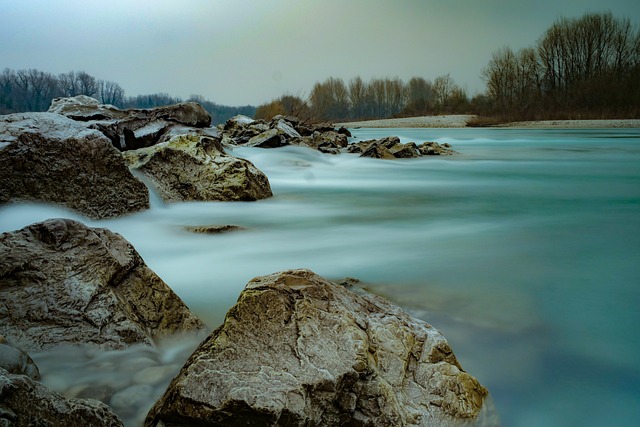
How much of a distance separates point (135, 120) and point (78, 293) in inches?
238

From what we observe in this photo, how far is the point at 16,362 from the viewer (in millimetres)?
1390

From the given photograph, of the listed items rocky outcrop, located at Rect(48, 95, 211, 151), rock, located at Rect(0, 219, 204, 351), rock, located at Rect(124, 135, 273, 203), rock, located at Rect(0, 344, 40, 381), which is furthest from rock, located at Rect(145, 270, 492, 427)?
rocky outcrop, located at Rect(48, 95, 211, 151)

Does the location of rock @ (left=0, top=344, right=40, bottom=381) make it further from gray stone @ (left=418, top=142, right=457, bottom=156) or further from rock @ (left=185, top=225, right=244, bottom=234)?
gray stone @ (left=418, top=142, right=457, bottom=156)

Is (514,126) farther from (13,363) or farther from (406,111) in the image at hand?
(13,363)

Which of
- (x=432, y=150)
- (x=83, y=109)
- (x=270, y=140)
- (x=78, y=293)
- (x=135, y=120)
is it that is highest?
(x=83, y=109)

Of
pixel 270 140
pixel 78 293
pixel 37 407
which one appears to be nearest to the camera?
pixel 37 407

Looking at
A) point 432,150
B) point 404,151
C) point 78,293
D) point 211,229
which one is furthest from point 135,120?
point 432,150

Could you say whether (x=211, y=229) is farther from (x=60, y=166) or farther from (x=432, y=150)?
(x=432, y=150)

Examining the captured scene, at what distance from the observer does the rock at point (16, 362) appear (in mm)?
1356

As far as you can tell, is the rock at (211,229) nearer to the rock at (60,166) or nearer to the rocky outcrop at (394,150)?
the rock at (60,166)

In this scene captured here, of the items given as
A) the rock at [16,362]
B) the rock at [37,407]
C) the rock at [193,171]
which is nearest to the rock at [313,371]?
the rock at [37,407]

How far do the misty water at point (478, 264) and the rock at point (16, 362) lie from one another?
0.22 meters

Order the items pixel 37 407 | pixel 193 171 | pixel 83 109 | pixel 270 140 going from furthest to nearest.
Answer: pixel 270 140, pixel 83 109, pixel 193 171, pixel 37 407

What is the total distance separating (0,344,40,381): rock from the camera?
1356 millimetres
